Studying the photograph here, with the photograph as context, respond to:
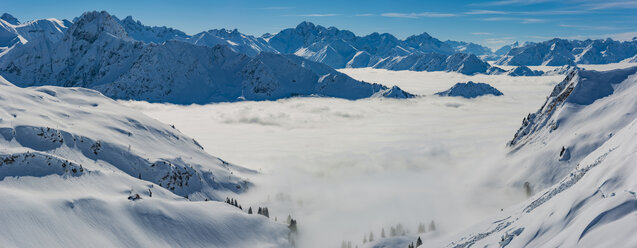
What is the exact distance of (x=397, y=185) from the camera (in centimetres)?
17512

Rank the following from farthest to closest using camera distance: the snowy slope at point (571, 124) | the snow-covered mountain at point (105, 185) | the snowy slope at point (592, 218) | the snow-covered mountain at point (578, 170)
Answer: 1. the snowy slope at point (571, 124)
2. the snow-covered mountain at point (105, 185)
3. the snow-covered mountain at point (578, 170)
4. the snowy slope at point (592, 218)

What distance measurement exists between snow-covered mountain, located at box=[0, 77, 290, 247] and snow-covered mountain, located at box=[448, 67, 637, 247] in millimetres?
48398

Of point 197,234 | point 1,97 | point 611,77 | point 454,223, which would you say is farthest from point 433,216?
point 1,97

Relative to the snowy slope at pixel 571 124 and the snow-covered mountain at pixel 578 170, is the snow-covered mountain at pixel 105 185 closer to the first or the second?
the snow-covered mountain at pixel 578 170

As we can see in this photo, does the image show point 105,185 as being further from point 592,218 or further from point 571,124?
point 571,124

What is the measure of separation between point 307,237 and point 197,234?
39.1m

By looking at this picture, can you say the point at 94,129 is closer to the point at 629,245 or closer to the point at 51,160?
the point at 51,160

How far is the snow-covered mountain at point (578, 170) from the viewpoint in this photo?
28938 mm

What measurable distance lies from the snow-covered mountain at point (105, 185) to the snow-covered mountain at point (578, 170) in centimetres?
4840

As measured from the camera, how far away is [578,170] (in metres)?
A: 53.0

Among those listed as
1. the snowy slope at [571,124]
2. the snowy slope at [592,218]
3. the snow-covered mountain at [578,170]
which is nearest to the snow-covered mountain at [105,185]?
the snow-covered mountain at [578,170]

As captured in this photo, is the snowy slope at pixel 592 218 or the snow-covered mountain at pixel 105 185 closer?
the snowy slope at pixel 592 218

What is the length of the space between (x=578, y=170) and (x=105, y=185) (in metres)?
81.1

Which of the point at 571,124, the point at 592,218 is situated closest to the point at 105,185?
the point at 592,218
